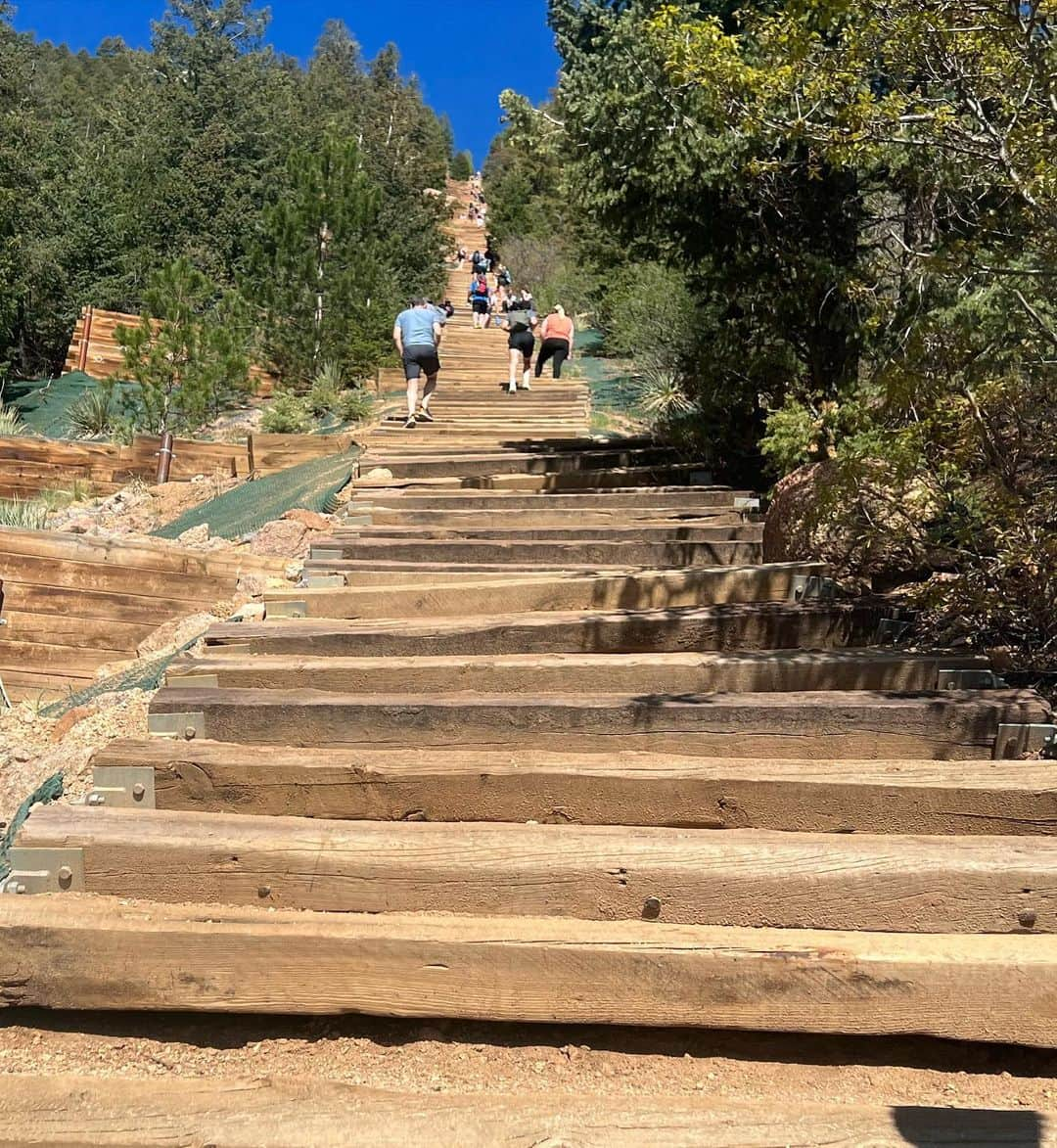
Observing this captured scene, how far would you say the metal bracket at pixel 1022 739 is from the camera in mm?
3225

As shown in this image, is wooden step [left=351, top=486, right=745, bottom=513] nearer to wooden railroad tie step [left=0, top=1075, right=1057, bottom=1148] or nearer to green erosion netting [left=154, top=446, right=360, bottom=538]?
green erosion netting [left=154, top=446, right=360, bottom=538]

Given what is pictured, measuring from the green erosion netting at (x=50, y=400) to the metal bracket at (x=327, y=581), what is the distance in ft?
45.6

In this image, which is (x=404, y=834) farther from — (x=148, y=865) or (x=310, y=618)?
(x=310, y=618)

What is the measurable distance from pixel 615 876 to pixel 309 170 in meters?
19.6

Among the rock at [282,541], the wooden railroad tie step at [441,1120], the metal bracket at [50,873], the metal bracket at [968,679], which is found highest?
the metal bracket at [968,679]

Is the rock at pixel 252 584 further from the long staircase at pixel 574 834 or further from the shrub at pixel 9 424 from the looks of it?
the shrub at pixel 9 424

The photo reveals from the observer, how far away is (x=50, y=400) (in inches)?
820

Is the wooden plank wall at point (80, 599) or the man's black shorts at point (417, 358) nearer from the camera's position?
the wooden plank wall at point (80, 599)

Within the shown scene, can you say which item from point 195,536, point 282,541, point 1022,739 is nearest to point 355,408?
point 195,536

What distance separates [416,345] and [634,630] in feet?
27.1

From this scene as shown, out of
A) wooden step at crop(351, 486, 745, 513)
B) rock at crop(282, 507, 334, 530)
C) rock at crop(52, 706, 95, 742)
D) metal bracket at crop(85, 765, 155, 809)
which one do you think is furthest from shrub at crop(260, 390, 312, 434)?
metal bracket at crop(85, 765, 155, 809)

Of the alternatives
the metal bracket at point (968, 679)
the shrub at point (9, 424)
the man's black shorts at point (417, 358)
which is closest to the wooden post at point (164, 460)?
the man's black shorts at point (417, 358)

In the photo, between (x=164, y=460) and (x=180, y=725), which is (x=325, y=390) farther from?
(x=180, y=725)

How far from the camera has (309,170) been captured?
19703mm
